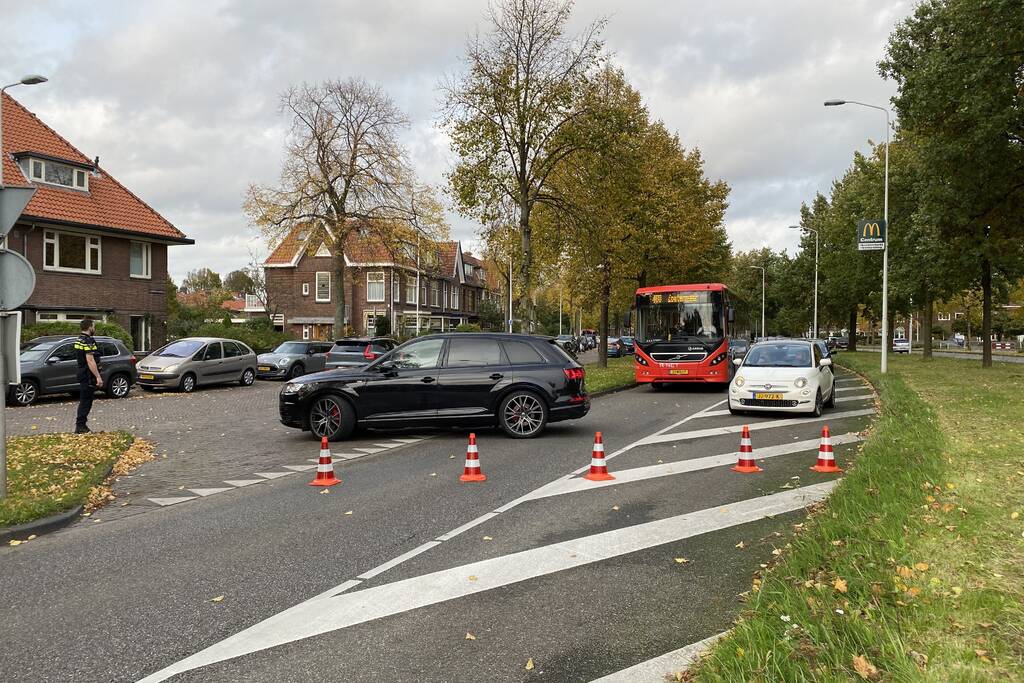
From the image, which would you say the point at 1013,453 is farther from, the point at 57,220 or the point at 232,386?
the point at 57,220

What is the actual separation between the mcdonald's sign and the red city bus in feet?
14.5

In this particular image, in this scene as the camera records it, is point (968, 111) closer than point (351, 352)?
Yes

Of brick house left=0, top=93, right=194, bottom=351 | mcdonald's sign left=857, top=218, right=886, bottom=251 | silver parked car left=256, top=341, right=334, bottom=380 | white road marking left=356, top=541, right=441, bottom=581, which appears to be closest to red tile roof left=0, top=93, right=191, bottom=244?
brick house left=0, top=93, right=194, bottom=351

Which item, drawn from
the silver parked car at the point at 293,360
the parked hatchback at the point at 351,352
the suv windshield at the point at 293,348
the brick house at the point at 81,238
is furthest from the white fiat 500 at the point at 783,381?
the brick house at the point at 81,238

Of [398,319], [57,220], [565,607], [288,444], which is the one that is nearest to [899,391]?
[288,444]

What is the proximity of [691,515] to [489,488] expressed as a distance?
90.2 inches

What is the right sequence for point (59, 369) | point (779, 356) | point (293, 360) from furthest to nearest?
point (293, 360), point (59, 369), point (779, 356)

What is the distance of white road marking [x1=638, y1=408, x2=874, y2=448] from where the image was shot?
1143cm

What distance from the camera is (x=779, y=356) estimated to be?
15188mm

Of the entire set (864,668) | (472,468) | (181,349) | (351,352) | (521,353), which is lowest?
(472,468)

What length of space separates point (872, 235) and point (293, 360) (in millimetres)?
20449

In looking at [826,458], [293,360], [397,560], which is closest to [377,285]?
[293,360]

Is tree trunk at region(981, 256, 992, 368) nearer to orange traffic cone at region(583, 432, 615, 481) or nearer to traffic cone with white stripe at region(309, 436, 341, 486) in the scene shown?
orange traffic cone at region(583, 432, 615, 481)

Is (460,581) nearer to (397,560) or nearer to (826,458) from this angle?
(397,560)
